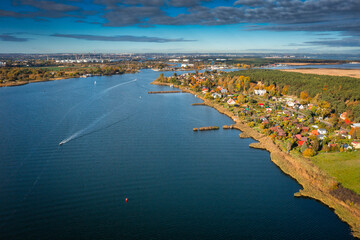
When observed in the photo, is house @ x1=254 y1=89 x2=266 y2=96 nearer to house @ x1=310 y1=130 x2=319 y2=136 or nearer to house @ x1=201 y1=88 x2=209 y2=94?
house @ x1=201 y1=88 x2=209 y2=94

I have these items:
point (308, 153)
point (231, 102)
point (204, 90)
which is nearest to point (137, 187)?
point (308, 153)

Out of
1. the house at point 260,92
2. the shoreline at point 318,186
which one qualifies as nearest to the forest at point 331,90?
the house at point 260,92

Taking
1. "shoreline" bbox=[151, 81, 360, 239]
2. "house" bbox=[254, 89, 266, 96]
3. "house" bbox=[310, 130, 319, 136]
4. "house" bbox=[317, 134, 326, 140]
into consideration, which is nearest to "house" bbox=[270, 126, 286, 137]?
"shoreline" bbox=[151, 81, 360, 239]

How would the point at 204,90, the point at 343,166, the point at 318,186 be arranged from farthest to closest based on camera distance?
the point at 204,90 → the point at 343,166 → the point at 318,186

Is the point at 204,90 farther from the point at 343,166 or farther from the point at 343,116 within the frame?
the point at 343,166

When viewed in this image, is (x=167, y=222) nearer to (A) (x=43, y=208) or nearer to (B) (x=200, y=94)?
(A) (x=43, y=208)

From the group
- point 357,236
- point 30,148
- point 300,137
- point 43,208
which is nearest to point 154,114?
point 30,148
